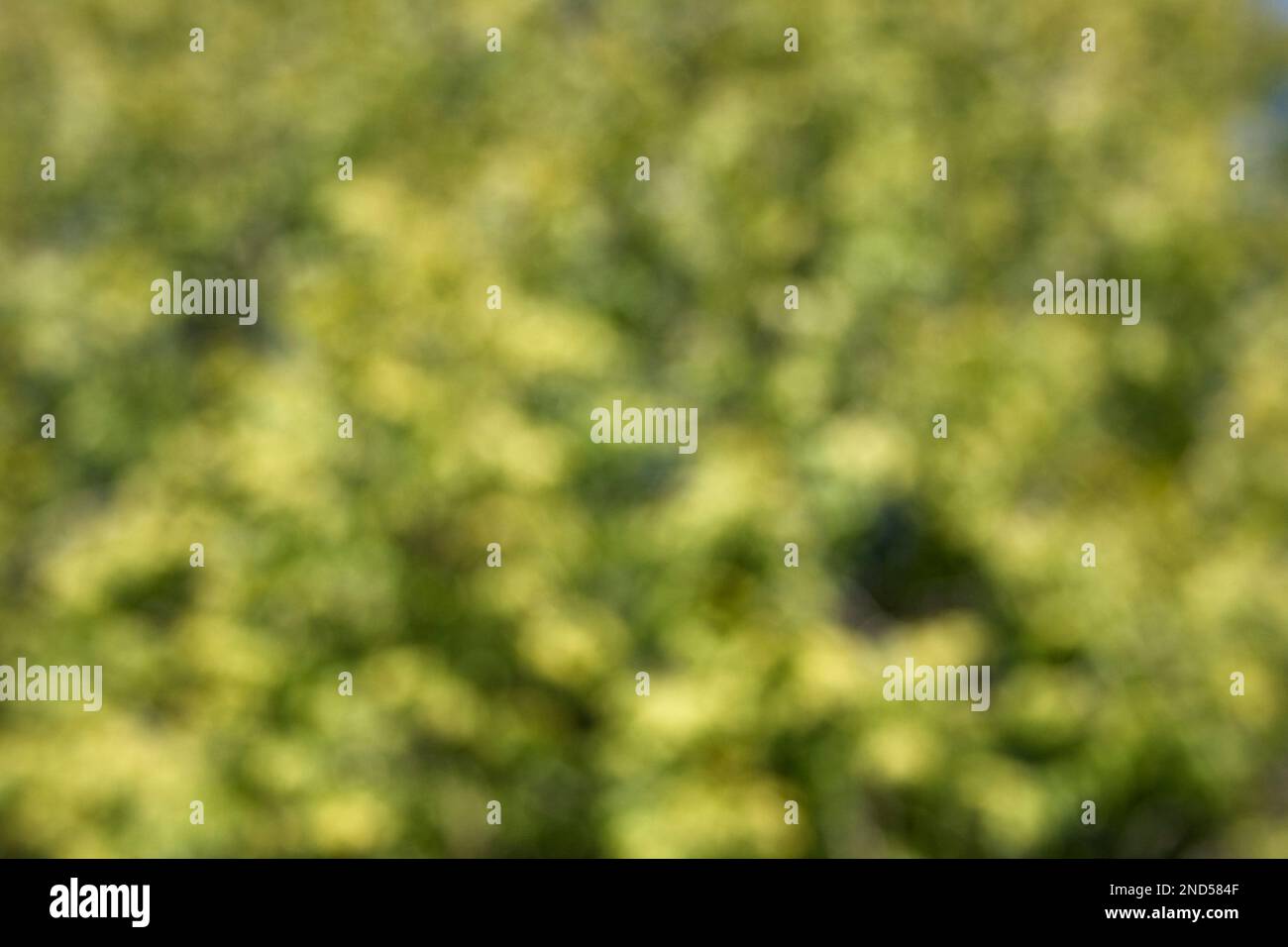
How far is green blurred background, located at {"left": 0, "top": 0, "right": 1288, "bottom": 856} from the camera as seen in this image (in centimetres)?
484

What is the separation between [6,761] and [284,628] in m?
1.23

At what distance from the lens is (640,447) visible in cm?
503

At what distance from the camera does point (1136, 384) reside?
17.7ft

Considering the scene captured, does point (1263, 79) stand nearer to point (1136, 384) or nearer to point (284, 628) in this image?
point (1136, 384)

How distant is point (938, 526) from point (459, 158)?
7.41 feet

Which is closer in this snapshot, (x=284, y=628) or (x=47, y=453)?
(x=284, y=628)

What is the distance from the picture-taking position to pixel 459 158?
5.41 m

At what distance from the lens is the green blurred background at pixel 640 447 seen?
4844 mm
